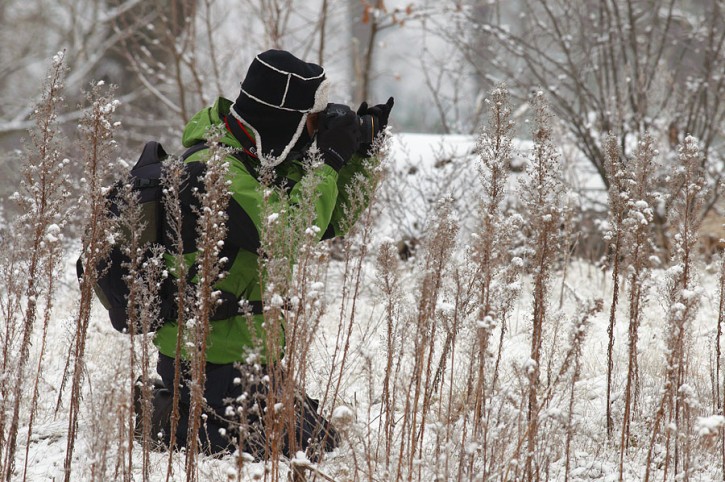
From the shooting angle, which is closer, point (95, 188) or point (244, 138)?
point (95, 188)

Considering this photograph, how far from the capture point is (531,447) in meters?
2.18

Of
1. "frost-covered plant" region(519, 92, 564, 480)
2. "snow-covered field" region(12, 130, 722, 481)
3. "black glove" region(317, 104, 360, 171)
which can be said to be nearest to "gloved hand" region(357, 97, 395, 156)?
"black glove" region(317, 104, 360, 171)

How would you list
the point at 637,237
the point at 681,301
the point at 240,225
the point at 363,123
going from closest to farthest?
the point at 681,301 < the point at 637,237 < the point at 240,225 < the point at 363,123

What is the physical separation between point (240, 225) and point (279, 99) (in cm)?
49

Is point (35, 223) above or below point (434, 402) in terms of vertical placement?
above

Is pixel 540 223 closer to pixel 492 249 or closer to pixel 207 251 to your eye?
pixel 492 249

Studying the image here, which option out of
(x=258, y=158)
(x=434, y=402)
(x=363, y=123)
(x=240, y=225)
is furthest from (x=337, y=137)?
(x=434, y=402)

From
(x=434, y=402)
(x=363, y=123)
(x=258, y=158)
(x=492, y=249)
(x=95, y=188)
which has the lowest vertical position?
(x=434, y=402)

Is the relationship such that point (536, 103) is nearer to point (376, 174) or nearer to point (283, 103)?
point (376, 174)

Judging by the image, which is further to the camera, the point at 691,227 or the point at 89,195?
the point at 691,227

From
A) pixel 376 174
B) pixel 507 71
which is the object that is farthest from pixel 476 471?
pixel 507 71

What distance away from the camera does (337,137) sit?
2912 millimetres

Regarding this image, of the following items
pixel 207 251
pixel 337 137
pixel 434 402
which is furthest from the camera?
pixel 434 402

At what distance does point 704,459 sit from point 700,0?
25.4ft
